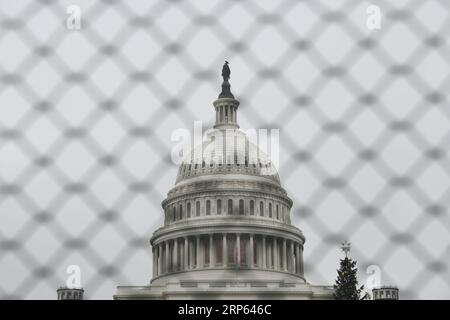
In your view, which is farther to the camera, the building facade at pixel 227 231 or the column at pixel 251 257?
the column at pixel 251 257

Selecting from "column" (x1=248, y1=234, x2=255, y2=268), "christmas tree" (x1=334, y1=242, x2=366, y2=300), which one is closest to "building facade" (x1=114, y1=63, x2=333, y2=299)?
"column" (x1=248, y1=234, x2=255, y2=268)

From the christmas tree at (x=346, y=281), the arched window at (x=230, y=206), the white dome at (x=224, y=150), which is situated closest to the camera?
the white dome at (x=224, y=150)

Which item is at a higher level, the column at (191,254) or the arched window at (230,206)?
the arched window at (230,206)

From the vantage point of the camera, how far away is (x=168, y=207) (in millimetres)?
59594

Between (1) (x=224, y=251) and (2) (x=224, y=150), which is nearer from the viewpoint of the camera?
(2) (x=224, y=150)

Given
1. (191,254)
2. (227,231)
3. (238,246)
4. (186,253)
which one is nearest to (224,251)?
(238,246)

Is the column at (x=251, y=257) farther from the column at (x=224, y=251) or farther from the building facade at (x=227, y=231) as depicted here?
the column at (x=224, y=251)

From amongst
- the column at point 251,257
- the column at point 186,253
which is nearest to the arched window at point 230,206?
the column at point 251,257

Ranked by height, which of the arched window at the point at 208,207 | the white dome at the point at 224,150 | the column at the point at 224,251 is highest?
the arched window at the point at 208,207

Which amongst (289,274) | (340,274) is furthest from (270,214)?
(340,274)

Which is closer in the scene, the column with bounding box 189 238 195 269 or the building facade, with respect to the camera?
the building facade

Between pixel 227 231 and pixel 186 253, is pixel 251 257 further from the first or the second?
pixel 186 253

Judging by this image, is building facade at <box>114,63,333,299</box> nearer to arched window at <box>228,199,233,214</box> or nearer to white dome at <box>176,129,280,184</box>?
arched window at <box>228,199,233,214</box>
